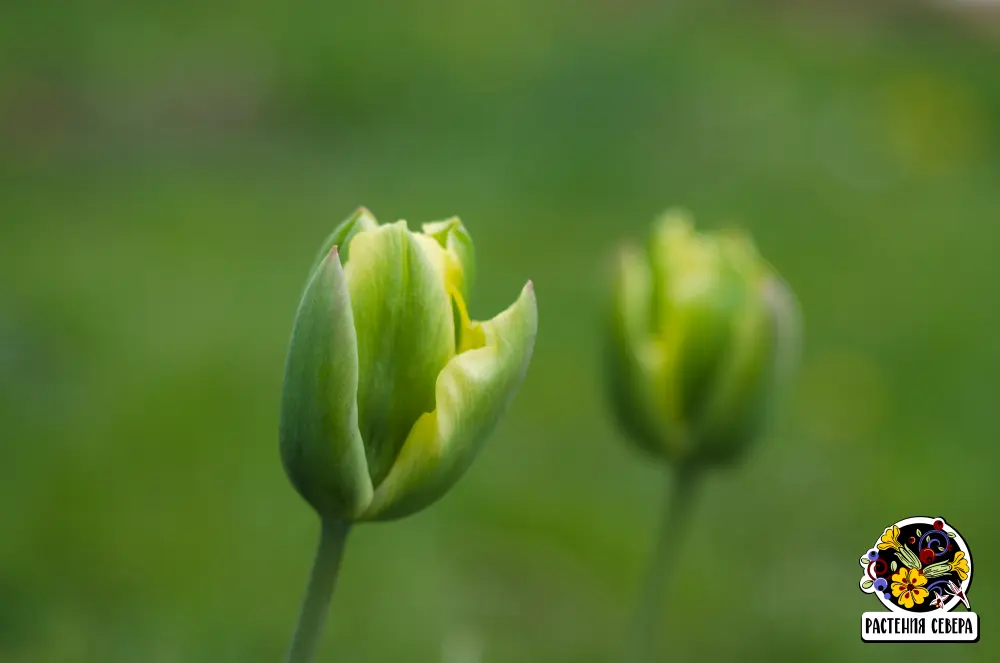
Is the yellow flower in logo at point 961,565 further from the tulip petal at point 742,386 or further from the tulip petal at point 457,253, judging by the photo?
the tulip petal at point 457,253

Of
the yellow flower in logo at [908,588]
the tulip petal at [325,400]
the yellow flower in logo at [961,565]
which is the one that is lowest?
the tulip petal at [325,400]

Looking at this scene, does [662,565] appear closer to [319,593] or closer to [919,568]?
[919,568]

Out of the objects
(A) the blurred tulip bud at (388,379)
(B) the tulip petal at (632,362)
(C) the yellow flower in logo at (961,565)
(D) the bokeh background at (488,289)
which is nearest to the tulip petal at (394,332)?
(A) the blurred tulip bud at (388,379)

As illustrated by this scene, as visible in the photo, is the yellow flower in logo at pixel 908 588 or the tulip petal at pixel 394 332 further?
the yellow flower in logo at pixel 908 588

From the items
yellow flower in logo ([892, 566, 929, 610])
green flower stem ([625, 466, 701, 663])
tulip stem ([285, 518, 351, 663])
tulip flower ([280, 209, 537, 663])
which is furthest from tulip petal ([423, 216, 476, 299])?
yellow flower in logo ([892, 566, 929, 610])

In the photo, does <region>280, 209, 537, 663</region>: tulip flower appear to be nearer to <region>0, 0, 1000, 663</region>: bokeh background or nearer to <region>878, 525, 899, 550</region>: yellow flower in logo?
<region>0, 0, 1000, 663</region>: bokeh background

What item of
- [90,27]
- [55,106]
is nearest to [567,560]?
[55,106]

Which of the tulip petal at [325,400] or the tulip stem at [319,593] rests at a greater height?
the tulip petal at [325,400]

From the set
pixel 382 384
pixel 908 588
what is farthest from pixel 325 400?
pixel 908 588
